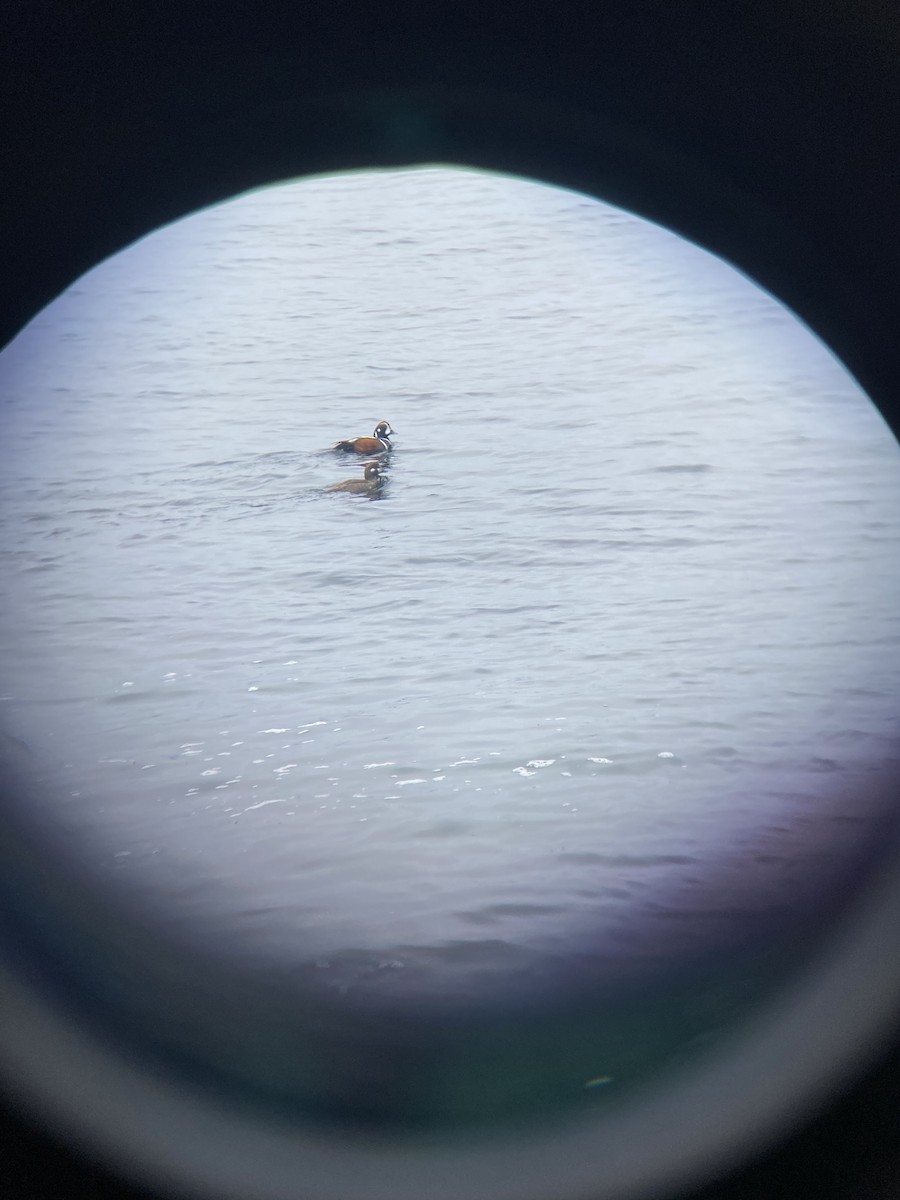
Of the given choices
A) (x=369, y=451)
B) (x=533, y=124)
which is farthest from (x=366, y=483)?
(x=533, y=124)

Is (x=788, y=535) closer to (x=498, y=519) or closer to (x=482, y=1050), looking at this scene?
(x=498, y=519)

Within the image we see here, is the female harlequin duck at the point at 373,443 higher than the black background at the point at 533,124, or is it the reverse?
the female harlequin duck at the point at 373,443

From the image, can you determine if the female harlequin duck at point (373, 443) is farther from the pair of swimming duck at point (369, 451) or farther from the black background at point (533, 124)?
the black background at point (533, 124)

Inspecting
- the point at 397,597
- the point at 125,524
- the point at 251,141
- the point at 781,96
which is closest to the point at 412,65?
the point at 251,141

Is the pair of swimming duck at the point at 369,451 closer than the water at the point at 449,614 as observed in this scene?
No

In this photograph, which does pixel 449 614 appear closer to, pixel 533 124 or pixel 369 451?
pixel 369 451

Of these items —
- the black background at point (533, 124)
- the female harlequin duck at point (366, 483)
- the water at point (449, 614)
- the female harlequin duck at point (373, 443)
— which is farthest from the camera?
the female harlequin duck at point (373, 443)

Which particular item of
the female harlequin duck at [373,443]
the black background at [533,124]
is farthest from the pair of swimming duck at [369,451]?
the black background at [533,124]

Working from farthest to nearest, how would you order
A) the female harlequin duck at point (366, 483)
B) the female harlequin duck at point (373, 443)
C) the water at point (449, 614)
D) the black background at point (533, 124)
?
1. the female harlequin duck at point (373, 443)
2. the female harlequin duck at point (366, 483)
3. the water at point (449, 614)
4. the black background at point (533, 124)
